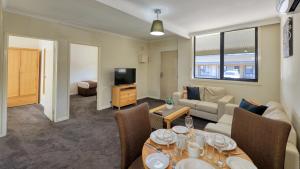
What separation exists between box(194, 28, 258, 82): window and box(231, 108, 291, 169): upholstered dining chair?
Result: 3188 millimetres

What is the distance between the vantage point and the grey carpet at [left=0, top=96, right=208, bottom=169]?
2074 millimetres

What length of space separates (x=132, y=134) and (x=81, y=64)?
698cm

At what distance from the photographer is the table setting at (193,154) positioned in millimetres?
988

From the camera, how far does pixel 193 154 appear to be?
42.8 inches

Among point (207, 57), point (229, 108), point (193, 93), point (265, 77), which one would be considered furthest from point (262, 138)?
point (207, 57)

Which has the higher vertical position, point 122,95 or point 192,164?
point 122,95

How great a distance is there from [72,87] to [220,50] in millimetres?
6551

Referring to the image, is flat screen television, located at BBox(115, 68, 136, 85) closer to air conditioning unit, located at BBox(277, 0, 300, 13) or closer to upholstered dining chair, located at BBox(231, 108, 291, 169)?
upholstered dining chair, located at BBox(231, 108, 291, 169)

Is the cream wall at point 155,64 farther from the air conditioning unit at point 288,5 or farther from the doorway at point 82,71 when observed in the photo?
the air conditioning unit at point 288,5

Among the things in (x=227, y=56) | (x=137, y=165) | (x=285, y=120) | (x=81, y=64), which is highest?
(x=81, y=64)

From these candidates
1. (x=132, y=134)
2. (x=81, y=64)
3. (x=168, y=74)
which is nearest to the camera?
(x=132, y=134)

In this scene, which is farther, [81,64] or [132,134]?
[81,64]

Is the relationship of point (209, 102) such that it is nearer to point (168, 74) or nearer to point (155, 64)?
point (168, 74)

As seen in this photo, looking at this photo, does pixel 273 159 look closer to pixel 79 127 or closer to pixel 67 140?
pixel 67 140
